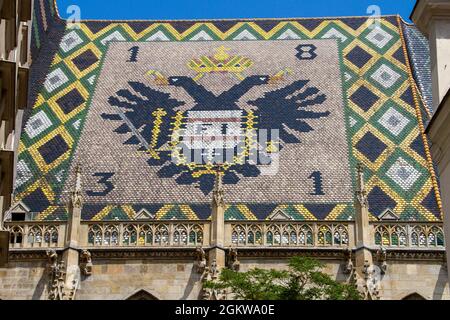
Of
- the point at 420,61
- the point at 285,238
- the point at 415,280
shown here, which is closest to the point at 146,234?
the point at 285,238

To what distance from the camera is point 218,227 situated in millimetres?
21531

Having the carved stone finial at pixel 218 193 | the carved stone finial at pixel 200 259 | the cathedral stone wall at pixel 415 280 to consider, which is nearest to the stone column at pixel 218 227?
the carved stone finial at pixel 218 193

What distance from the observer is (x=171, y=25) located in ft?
98.7

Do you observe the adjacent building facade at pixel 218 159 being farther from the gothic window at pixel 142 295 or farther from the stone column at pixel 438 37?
the stone column at pixel 438 37

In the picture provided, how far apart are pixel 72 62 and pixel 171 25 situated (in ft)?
11.1

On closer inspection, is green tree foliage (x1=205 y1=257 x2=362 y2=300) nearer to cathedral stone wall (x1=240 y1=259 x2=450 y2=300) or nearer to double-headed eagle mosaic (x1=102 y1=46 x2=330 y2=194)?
cathedral stone wall (x1=240 y1=259 x2=450 y2=300)

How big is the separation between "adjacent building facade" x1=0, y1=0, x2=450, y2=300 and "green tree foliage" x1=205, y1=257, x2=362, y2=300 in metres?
2.85

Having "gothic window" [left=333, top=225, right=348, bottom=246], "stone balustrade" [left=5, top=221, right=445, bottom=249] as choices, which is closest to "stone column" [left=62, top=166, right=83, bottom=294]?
"stone balustrade" [left=5, top=221, right=445, bottom=249]

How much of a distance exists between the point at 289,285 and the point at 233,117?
8.50 meters

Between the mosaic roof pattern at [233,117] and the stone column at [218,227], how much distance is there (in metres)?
0.99

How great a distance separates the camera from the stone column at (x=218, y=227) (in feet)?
70.0

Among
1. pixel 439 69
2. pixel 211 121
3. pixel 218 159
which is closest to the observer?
pixel 439 69

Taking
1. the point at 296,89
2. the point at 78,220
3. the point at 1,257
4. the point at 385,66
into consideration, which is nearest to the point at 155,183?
the point at 78,220

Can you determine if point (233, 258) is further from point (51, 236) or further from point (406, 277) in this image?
point (51, 236)
